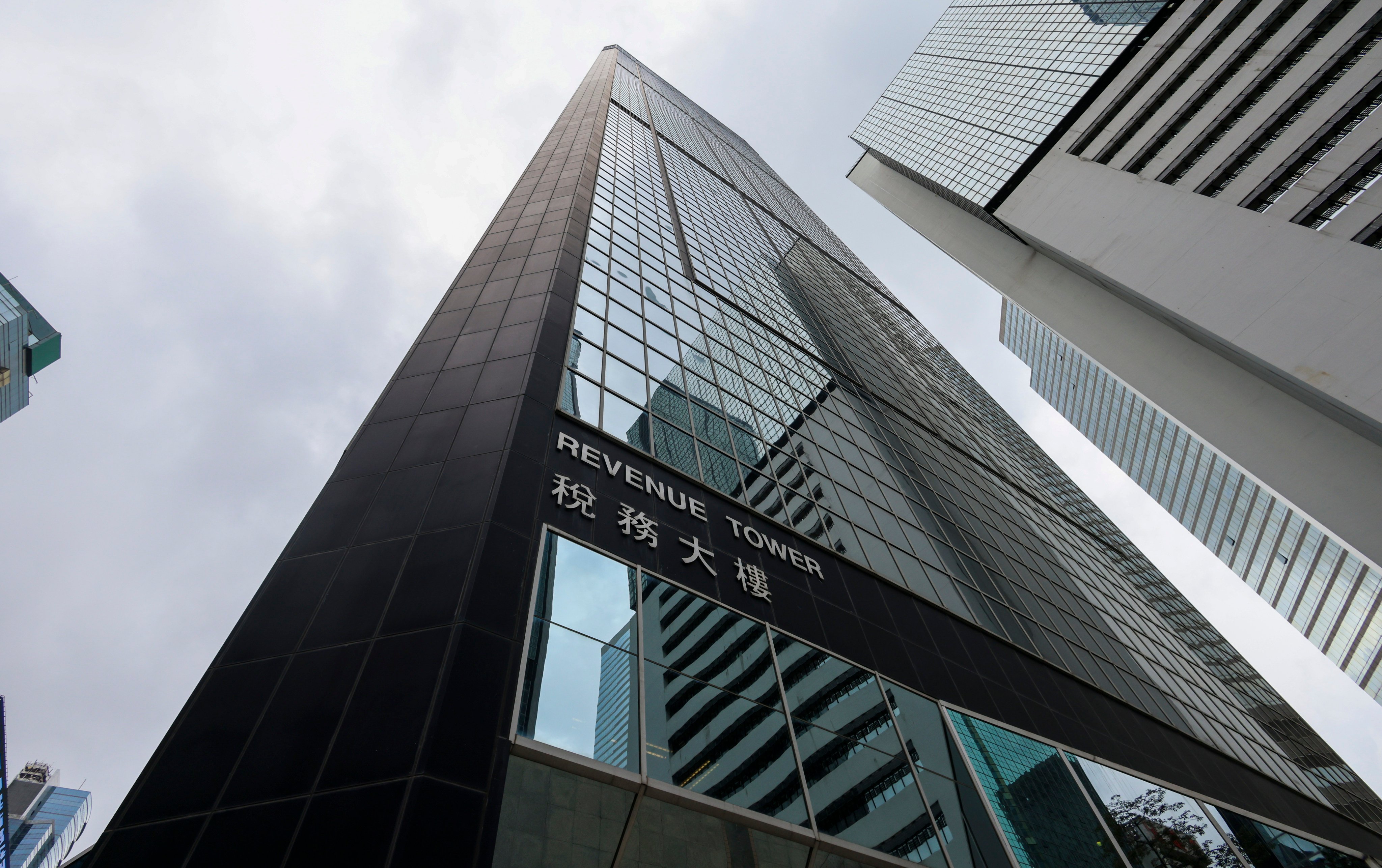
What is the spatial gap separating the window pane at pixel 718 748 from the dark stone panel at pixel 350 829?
367cm

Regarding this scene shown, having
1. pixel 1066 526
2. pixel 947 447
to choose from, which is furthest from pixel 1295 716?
pixel 947 447

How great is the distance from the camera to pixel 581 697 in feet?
33.9

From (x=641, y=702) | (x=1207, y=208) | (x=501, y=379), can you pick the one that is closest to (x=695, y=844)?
(x=641, y=702)

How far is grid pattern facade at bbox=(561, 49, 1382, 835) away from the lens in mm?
19828

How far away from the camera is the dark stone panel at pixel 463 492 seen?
1165cm

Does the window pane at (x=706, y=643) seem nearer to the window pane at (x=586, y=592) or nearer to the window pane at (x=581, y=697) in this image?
the window pane at (x=586, y=592)

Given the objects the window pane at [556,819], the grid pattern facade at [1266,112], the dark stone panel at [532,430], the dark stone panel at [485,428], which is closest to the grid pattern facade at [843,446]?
the dark stone panel at [532,430]

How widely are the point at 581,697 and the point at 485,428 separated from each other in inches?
232

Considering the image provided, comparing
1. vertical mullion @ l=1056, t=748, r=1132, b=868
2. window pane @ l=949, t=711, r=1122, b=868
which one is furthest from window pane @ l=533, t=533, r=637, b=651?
vertical mullion @ l=1056, t=748, r=1132, b=868

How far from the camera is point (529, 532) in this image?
12.0 metres

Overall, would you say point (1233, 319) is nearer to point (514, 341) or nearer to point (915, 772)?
point (915, 772)

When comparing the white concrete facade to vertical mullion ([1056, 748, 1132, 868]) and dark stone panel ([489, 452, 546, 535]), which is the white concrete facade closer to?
vertical mullion ([1056, 748, 1132, 868])

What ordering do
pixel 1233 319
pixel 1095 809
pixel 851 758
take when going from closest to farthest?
1. pixel 851 758
2. pixel 1095 809
3. pixel 1233 319

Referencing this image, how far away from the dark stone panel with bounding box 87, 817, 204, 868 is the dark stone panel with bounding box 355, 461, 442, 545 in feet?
15.0
